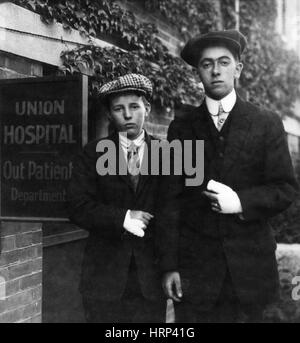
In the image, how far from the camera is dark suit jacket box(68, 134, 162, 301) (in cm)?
252

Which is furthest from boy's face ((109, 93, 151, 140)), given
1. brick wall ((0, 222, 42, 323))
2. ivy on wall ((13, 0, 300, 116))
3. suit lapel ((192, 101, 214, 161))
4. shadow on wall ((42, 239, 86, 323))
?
shadow on wall ((42, 239, 86, 323))

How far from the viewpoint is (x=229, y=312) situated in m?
2.55

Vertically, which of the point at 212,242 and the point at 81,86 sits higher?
the point at 81,86

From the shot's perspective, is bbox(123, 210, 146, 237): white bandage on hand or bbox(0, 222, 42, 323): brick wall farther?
bbox(0, 222, 42, 323): brick wall

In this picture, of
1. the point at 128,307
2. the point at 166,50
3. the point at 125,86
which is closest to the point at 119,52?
the point at 166,50

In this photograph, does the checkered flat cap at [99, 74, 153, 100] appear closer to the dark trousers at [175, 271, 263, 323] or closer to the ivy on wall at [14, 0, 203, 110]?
the ivy on wall at [14, 0, 203, 110]

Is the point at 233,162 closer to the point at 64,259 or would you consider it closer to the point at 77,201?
the point at 77,201

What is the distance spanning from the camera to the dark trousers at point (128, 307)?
257 cm

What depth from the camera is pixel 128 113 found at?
257 centimetres

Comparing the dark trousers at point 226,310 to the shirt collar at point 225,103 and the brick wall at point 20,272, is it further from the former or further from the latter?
the brick wall at point 20,272

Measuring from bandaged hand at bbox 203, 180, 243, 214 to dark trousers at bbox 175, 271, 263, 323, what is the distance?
33 cm

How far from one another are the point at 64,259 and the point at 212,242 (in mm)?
1473
